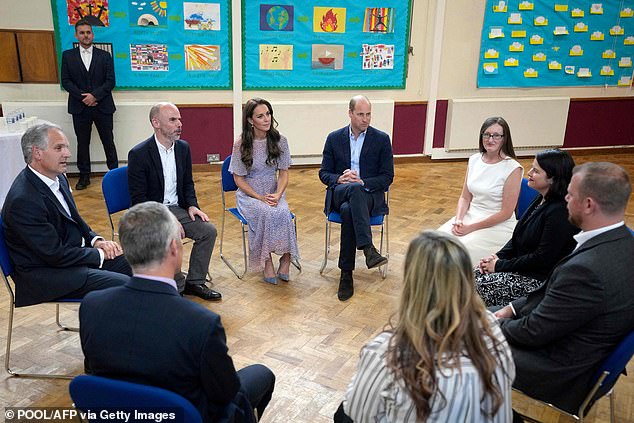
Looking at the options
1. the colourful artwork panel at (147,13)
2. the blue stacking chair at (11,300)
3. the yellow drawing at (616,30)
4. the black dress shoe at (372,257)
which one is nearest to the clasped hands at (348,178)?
the black dress shoe at (372,257)

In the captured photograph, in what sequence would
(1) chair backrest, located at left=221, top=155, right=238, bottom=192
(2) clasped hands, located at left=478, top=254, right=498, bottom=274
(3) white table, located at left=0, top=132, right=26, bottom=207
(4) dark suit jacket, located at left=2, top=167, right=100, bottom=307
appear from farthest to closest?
1. (3) white table, located at left=0, top=132, right=26, bottom=207
2. (1) chair backrest, located at left=221, top=155, right=238, bottom=192
3. (2) clasped hands, located at left=478, top=254, right=498, bottom=274
4. (4) dark suit jacket, located at left=2, top=167, right=100, bottom=307

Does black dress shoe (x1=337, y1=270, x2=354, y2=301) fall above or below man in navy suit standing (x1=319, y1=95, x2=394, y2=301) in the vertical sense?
below

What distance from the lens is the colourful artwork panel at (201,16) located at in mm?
6508

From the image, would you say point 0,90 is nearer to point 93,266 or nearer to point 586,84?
point 93,266

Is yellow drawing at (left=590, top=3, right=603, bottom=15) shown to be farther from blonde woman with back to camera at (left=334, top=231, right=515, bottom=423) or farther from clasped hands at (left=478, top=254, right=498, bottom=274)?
blonde woman with back to camera at (left=334, top=231, right=515, bottom=423)

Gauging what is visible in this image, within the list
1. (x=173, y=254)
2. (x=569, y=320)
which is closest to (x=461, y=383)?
(x=569, y=320)

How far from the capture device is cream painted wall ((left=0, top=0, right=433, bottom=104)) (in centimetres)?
602

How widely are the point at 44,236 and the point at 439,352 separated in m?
2.12

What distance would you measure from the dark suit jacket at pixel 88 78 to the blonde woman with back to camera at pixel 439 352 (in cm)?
551

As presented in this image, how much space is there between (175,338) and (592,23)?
826 centimetres

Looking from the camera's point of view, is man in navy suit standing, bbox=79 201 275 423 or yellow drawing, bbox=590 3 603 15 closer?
man in navy suit standing, bbox=79 201 275 423

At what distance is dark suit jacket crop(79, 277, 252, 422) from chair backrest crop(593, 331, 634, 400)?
1383 mm

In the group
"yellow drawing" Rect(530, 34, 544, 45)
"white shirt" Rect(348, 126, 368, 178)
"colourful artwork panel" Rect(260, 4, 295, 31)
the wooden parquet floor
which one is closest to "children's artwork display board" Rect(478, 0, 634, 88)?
"yellow drawing" Rect(530, 34, 544, 45)

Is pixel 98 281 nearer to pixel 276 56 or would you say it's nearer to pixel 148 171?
Answer: pixel 148 171
